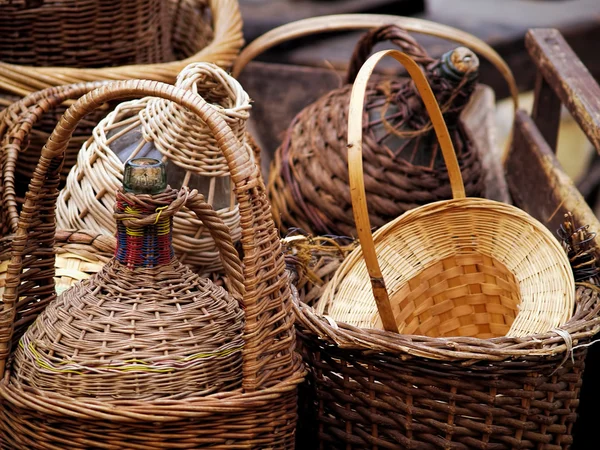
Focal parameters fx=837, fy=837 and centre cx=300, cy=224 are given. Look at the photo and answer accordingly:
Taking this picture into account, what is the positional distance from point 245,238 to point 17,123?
0.69m

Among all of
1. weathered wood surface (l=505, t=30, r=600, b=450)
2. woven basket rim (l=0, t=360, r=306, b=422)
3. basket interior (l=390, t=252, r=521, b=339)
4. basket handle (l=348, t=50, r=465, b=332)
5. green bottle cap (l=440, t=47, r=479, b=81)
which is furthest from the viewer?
weathered wood surface (l=505, t=30, r=600, b=450)

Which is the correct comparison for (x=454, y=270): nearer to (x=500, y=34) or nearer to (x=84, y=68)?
(x=84, y=68)

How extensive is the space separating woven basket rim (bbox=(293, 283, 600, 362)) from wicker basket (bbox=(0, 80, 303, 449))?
87 mm

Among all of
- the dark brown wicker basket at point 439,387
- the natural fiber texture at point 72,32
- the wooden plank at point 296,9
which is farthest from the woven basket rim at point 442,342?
the wooden plank at point 296,9

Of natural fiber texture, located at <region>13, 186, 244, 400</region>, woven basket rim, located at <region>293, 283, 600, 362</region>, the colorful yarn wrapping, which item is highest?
the colorful yarn wrapping

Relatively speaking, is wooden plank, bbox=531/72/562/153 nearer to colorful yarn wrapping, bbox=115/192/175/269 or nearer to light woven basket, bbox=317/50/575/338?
light woven basket, bbox=317/50/575/338

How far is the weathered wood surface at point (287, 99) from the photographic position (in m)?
2.60

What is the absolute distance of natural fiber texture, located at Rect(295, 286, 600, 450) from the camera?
1224mm

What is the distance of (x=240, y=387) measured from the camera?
1.15 meters

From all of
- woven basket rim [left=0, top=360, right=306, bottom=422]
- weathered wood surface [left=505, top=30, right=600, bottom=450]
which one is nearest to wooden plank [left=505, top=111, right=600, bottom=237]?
weathered wood surface [left=505, top=30, right=600, bottom=450]

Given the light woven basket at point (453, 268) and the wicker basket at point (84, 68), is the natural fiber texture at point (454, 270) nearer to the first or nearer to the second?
the light woven basket at point (453, 268)

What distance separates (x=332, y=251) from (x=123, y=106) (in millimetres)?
506

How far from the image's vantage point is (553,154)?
6.95 ft

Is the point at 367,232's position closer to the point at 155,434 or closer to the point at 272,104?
the point at 155,434
